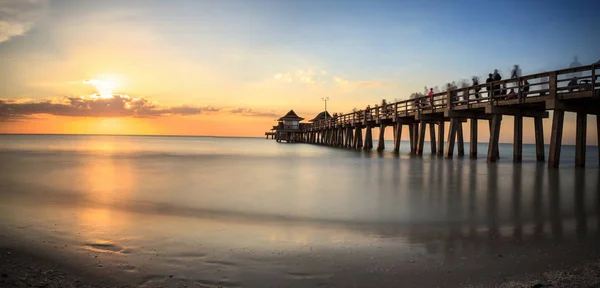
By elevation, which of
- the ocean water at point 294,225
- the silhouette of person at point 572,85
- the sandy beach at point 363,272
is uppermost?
the silhouette of person at point 572,85

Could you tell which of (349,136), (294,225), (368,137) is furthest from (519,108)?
(349,136)

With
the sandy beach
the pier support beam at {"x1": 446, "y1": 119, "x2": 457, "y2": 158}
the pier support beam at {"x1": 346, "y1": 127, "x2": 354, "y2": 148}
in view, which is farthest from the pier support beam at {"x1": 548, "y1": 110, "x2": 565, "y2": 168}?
the pier support beam at {"x1": 346, "y1": 127, "x2": 354, "y2": 148}

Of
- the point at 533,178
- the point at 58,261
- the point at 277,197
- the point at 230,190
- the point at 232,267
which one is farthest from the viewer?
the point at 533,178

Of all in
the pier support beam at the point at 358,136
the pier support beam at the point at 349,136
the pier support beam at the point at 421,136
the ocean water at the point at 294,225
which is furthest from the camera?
the pier support beam at the point at 349,136

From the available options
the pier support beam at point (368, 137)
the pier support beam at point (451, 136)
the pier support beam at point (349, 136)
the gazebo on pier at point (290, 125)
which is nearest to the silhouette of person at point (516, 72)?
the pier support beam at point (451, 136)

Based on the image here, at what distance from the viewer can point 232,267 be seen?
14.6ft

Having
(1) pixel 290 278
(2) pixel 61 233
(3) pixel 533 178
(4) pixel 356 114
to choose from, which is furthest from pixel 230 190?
(4) pixel 356 114

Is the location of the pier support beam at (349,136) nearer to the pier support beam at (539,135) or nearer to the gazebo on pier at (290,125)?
the pier support beam at (539,135)

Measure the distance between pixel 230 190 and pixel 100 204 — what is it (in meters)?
3.77

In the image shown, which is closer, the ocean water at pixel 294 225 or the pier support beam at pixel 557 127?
the ocean water at pixel 294 225

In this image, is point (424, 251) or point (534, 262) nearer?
point (534, 262)

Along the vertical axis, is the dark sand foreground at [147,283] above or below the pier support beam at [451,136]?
below

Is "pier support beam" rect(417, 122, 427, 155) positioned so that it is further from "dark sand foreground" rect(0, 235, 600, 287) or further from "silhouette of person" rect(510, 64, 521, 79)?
"dark sand foreground" rect(0, 235, 600, 287)

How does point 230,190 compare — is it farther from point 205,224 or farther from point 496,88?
point 496,88
